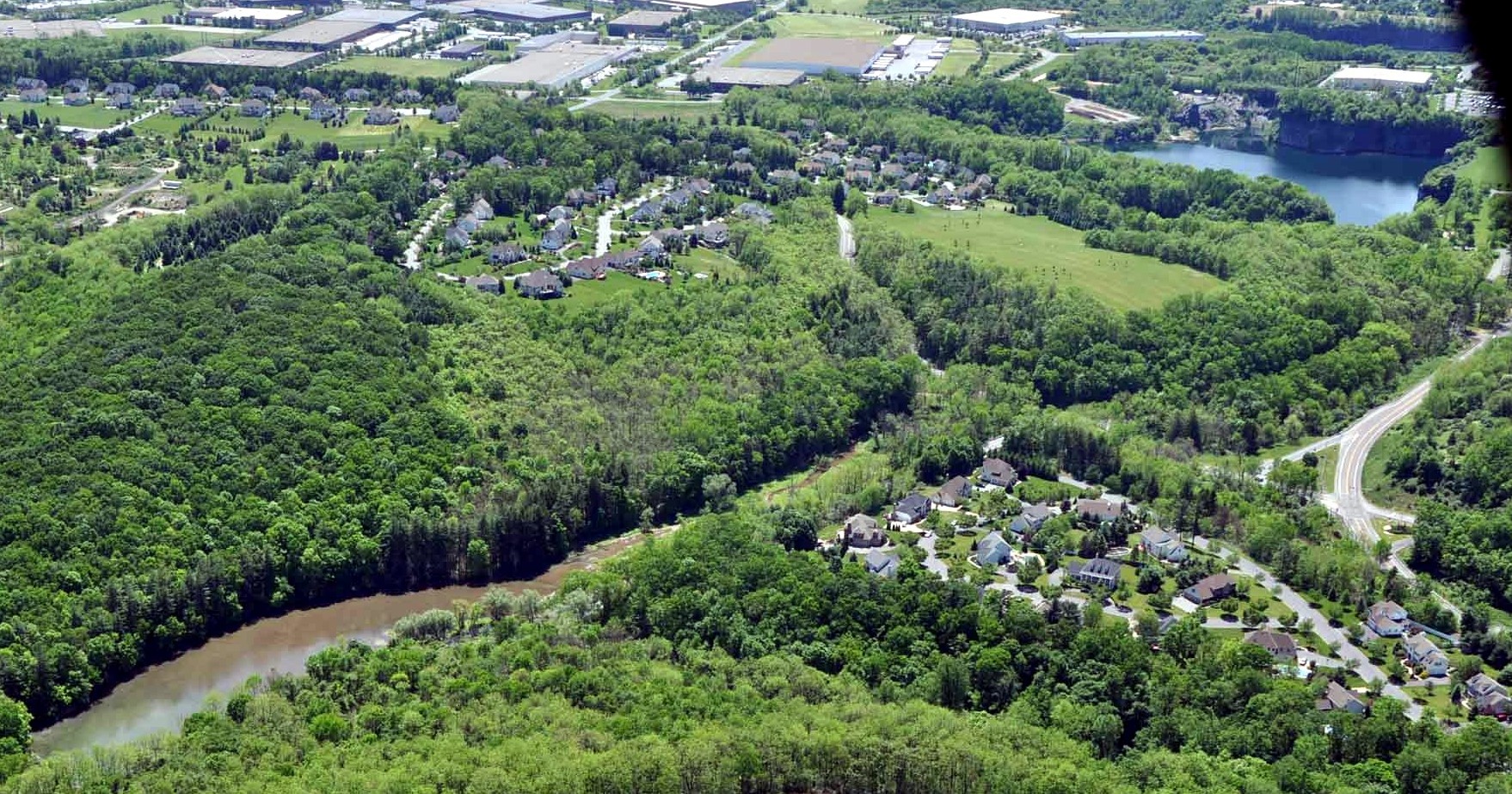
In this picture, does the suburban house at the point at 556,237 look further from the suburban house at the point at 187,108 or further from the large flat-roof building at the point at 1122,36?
the large flat-roof building at the point at 1122,36

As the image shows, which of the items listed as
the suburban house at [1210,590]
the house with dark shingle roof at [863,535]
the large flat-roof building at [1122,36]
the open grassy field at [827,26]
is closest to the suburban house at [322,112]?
the open grassy field at [827,26]

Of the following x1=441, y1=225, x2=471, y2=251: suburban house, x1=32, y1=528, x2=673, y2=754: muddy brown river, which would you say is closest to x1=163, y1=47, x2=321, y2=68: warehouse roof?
x1=441, y1=225, x2=471, y2=251: suburban house

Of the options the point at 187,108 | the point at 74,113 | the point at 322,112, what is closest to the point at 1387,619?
the point at 322,112

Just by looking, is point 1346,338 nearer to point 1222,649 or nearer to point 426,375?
point 1222,649

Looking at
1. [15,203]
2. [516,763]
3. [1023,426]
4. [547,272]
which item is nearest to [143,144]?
[15,203]

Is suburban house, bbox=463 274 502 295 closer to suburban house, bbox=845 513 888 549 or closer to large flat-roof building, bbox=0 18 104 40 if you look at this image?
suburban house, bbox=845 513 888 549

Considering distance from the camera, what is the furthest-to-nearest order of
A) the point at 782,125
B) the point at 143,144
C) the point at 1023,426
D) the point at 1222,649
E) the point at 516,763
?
the point at 782,125, the point at 143,144, the point at 1023,426, the point at 1222,649, the point at 516,763
